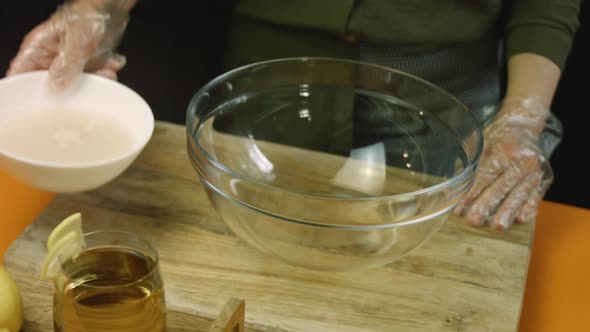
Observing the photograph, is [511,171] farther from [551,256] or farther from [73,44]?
[73,44]

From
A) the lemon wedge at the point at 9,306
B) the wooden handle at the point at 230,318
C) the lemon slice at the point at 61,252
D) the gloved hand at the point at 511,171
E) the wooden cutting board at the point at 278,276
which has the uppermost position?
the lemon slice at the point at 61,252

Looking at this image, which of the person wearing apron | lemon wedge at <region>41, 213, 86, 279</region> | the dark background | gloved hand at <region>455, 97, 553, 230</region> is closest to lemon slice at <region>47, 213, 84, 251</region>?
lemon wedge at <region>41, 213, 86, 279</region>

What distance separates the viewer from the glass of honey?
62 centimetres

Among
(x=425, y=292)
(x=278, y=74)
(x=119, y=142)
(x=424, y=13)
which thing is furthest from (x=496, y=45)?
(x=119, y=142)

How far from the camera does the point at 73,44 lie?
3.19ft

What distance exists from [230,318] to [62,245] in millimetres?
173

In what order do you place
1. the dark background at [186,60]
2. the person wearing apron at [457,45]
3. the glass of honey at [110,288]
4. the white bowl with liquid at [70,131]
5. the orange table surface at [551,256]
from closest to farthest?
the glass of honey at [110,288]
the white bowl with liquid at [70,131]
the orange table surface at [551,256]
the person wearing apron at [457,45]
the dark background at [186,60]

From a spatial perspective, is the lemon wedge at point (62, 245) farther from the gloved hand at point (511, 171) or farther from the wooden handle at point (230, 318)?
the gloved hand at point (511, 171)

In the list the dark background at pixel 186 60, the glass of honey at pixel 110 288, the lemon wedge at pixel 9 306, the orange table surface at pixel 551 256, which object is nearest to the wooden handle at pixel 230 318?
the glass of honey at pixel 110 288

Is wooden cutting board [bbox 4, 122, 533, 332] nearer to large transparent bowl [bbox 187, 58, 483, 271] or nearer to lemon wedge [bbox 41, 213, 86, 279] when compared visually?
large transparent bowl [bbox 187, 58, 483, 271]

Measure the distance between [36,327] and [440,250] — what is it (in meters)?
0.52

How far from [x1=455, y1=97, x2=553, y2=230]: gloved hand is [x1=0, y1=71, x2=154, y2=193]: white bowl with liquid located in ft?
1.60

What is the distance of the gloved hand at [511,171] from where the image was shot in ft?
3.27

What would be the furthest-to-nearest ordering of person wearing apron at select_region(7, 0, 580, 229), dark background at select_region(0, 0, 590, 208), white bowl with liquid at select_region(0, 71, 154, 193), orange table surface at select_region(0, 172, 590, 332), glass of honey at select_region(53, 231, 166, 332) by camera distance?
dark background at select_region(0, 0, 590, 208)
person wearing apron at select_region(7, 0, 580, 229)
orange table surface at select_region(0, 172, 590, 332)
white bowl with liquid at select_region(0, 71, 154, 193)
glass of honey at select_region(53, 231, 166, 332)
